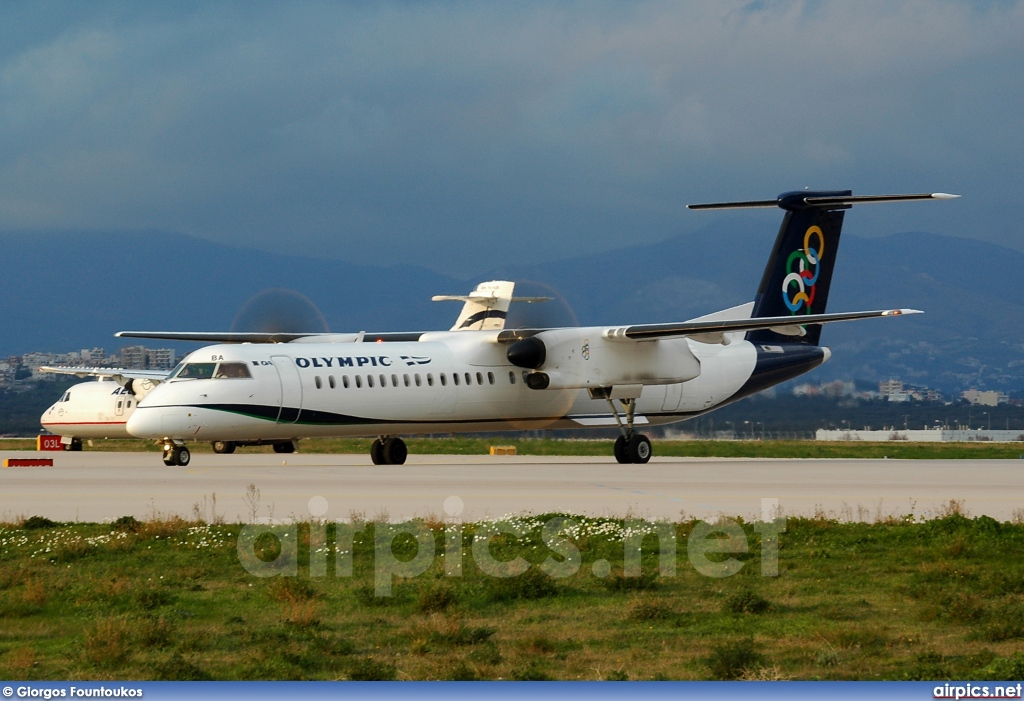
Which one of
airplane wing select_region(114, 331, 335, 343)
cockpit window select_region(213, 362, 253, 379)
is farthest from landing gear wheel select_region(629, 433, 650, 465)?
cockpit window select_region(213, 362, 253, 379)

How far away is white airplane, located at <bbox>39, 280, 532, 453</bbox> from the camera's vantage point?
160 feet

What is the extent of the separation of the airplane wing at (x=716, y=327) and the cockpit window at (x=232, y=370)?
989 cm

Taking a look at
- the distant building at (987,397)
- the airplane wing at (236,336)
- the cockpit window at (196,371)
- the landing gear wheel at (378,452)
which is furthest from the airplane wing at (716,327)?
the distant building at (987,397)

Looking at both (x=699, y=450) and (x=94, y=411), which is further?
(x=699, y=450)

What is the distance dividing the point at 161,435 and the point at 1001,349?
135 meters

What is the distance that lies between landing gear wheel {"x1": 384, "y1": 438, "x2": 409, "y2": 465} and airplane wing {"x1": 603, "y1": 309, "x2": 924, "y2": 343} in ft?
20.6

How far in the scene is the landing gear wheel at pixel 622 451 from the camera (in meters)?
37.6

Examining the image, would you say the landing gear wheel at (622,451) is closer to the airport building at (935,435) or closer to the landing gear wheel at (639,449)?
the landing gear wheel at (639,449)

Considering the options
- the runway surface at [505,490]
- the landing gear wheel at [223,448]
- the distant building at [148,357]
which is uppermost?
the distant building at [148,357]

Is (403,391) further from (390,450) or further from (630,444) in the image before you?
(630,444)

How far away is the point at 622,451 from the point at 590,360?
271cm

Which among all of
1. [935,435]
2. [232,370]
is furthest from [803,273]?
[935,435]

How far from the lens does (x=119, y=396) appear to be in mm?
51469

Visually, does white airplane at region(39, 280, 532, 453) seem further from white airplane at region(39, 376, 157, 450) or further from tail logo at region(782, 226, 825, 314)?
tail logo at region(782, 226, 825, 314)
